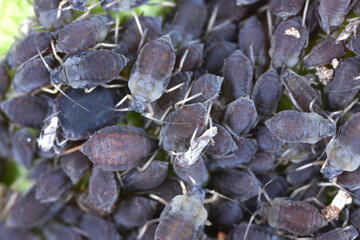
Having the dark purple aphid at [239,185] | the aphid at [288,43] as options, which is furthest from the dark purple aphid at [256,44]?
the dark purple aphid at [239,185]

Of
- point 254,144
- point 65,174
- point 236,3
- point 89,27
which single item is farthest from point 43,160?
point 236,3

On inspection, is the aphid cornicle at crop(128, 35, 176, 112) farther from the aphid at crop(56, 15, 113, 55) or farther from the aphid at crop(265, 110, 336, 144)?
the aphid at crop(265, 110, 336, 144)

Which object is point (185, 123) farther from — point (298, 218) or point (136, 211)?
point (298, 218)

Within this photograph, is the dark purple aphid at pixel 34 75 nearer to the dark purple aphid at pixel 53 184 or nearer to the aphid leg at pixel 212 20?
the dark purple aphid at pixel 53 184

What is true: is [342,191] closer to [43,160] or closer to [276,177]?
[276,177]

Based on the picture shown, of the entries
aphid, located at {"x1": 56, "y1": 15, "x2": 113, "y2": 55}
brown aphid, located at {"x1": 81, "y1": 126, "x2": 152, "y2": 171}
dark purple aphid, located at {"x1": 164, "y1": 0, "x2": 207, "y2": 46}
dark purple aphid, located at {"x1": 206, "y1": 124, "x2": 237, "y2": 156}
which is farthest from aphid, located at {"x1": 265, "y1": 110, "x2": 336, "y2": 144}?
aphid, located at {"x1": 56, "y1": 15, "x2": 113, "y2": 55}
